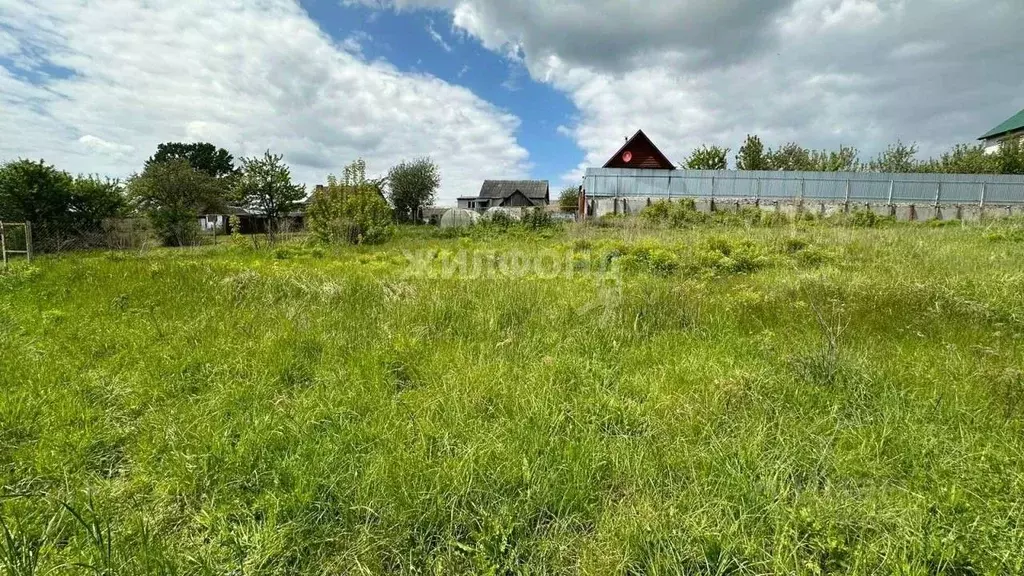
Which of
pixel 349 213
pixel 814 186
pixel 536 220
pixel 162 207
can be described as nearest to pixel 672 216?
pixel 536 220

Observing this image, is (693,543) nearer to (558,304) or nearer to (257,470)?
(257,470)

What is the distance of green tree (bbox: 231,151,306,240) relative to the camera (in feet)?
71.5

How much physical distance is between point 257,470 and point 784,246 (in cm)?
987

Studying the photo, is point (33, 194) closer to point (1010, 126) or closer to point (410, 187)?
point (410, 187)

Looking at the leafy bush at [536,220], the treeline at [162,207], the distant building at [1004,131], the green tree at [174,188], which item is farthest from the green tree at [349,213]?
the distant building at [1004,131]

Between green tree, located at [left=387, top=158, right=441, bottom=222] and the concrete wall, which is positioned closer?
the concrete wall

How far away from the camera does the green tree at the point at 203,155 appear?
195ft

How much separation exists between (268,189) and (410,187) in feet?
51.0

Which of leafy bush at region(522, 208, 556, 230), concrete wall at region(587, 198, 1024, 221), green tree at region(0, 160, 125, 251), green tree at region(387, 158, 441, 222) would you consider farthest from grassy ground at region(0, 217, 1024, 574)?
green tree at region(387, 158, 441, 222)

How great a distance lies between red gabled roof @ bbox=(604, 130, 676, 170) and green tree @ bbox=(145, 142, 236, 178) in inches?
2321

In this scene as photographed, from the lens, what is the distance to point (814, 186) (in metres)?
19.0

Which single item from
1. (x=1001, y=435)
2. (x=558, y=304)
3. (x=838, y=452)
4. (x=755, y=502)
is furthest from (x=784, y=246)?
(x=755, y=502)

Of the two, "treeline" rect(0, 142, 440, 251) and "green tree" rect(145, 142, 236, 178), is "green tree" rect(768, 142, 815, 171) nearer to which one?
"treeline" rect(0, 142, 440, 251)

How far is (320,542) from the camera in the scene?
160cm
